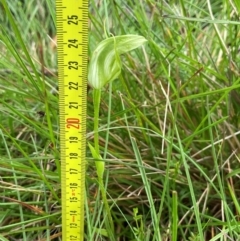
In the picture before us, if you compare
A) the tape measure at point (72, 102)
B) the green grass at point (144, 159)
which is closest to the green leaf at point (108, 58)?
the tape measure at point (72, 102)

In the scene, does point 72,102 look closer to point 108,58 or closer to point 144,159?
point 108,58

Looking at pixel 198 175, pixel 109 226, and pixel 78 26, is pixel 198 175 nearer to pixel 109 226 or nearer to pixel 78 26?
pixel 109 226

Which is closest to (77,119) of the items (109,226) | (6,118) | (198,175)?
(109,226)

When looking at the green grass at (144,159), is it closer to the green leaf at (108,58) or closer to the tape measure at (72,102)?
the tape measure at (72,102)

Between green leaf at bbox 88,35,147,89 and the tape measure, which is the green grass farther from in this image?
green leaf at bbox 88,35,147,89

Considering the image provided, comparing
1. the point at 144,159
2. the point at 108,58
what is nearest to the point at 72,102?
the point at 108,58

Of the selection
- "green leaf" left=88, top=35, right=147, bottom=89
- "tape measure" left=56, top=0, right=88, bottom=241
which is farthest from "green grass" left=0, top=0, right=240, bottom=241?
"green leaf" left=88, top=35, right=147, bottom=89
